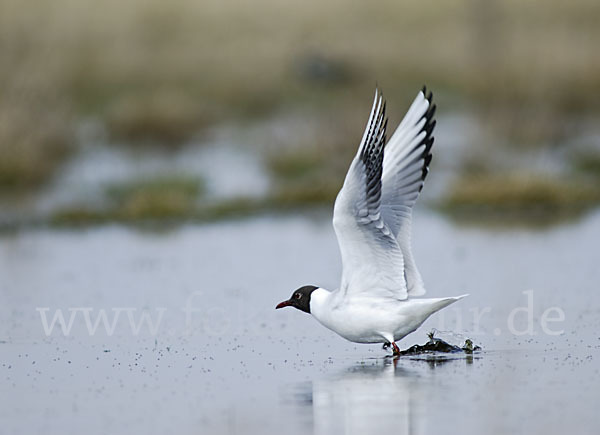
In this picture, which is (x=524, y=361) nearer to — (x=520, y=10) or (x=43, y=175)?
(x=43, y=175)

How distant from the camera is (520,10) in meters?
32.8

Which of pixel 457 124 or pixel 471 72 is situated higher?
pixel 471 72

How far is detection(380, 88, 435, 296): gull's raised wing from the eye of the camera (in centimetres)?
913

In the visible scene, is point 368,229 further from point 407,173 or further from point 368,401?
point 368,401

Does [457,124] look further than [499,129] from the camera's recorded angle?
Yes

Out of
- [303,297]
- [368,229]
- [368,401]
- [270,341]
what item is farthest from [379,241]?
[270,341]

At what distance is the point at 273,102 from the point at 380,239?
18.9 m

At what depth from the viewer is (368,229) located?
334 inches

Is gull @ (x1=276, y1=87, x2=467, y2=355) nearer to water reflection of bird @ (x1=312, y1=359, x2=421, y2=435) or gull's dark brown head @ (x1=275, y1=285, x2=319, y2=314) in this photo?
gull's dark brown head @ (x1=275, y1=285, x2=319, y2=314)

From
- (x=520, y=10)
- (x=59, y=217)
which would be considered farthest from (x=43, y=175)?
(x=520, y=10)

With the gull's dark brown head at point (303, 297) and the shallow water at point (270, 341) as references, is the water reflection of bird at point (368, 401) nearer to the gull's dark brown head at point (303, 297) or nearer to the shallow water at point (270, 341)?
the shallow water at point (270, 341)

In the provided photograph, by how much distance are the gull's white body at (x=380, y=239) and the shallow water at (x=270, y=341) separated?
35 cm

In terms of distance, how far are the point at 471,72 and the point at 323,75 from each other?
3.50 metres

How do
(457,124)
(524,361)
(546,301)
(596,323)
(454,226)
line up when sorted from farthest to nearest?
(457,124)
(454,226)
(546,301)
(596,323)
(524,361)
